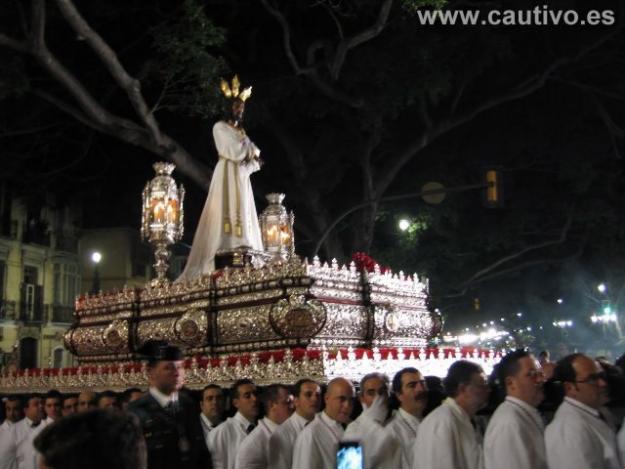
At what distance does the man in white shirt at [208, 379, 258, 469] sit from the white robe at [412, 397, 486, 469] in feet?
8.56

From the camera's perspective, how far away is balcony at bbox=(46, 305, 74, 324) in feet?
126

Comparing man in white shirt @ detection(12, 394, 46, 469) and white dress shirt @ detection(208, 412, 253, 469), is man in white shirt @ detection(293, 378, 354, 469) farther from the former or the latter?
man in white shirt @ detection(12, 394, 46, 469)

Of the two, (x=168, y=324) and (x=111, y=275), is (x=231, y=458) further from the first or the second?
(x=111, y=275)

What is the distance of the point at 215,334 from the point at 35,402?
257 cm

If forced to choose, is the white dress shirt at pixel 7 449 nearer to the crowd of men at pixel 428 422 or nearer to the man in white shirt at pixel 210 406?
the man in white shirt at pixel 210 406

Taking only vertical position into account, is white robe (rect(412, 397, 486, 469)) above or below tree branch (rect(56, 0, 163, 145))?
below

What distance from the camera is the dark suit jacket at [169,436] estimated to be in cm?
480

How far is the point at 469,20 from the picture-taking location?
1884 centimetres

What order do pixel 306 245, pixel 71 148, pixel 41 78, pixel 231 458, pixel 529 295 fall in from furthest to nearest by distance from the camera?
pixel 529 295 → pixel 306 245 → pixel 71 148 → pixel 41 78 → pixel 231 458

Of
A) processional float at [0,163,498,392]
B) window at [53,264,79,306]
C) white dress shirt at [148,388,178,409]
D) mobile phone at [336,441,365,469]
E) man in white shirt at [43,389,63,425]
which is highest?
window at [53,264,79,306]

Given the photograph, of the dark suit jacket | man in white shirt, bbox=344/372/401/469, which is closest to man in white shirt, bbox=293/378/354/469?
man in white shirt, bbox=344/372/401/469

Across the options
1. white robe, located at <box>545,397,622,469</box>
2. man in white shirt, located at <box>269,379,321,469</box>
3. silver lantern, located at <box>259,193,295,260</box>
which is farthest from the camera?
silver lantern, located at <box>259,193,295,260</box>

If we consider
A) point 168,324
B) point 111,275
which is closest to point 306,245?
point 168,324

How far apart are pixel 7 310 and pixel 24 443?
92.3ft
